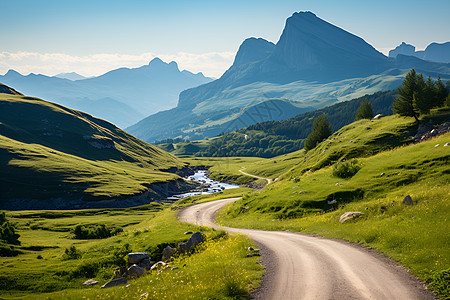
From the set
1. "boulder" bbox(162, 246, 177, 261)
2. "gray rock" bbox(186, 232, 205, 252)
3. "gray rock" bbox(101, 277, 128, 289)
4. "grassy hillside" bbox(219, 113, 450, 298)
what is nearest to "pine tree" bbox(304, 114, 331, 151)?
"grassy hillside" bbox(219, 113, 450, 298)

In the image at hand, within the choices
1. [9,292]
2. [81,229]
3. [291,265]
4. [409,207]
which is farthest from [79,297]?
[81,229]

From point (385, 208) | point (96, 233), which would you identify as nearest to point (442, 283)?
point (385, 208)

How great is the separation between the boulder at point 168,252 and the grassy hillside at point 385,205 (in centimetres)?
1394

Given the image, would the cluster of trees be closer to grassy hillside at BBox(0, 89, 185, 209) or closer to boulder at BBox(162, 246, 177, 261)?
boulder at BBox(162, 246, 177, 261)

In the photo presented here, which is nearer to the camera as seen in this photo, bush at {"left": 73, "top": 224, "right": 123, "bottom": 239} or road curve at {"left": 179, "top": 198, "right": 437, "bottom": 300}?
road curve at {"left": 179, "top": 198, "right": 437, "bottom": 300}

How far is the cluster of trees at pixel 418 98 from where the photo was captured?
59.2m

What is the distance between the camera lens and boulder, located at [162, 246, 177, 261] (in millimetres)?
26609

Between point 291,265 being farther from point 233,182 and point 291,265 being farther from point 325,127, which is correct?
point 233,182

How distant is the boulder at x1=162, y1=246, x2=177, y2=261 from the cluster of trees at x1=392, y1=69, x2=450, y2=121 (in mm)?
61718

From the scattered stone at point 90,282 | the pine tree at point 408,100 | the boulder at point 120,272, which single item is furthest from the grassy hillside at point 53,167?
the pine tree at point 408,100

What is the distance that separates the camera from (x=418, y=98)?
59.9m

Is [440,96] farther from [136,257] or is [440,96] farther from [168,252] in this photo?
[136,257]

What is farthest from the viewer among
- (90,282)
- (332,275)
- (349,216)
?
(349,216)

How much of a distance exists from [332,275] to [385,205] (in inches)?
644
